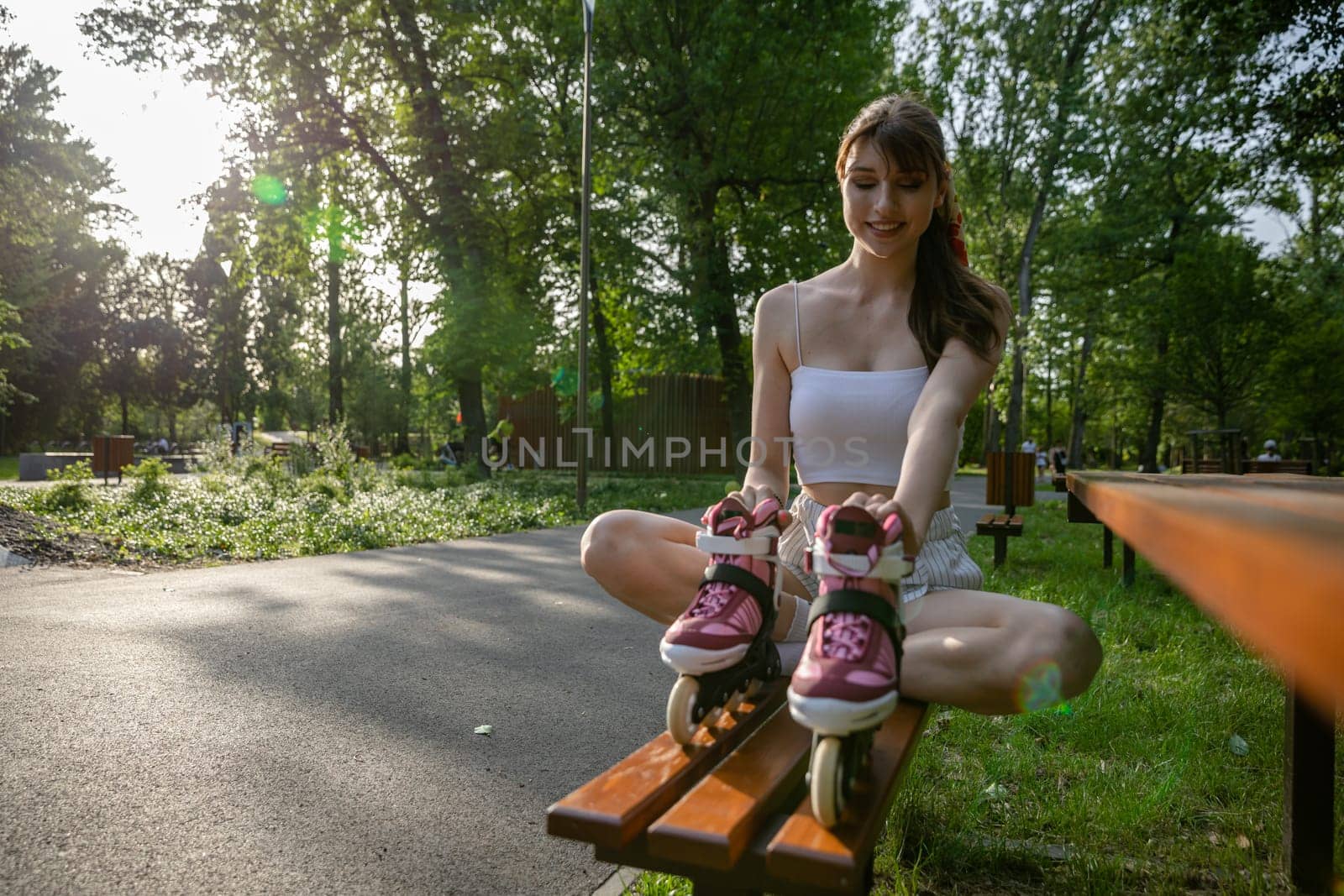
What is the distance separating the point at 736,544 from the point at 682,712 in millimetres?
299

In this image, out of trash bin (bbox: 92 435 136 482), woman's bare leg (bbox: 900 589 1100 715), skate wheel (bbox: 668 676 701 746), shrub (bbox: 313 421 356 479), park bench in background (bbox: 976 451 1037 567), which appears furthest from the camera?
trash bin (bbox: 92 435 136 482)

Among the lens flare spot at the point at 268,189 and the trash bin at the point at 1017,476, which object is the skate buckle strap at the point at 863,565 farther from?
the lens flare spot at the point at 268,189

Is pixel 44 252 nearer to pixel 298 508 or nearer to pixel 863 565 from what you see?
pixel 298 508

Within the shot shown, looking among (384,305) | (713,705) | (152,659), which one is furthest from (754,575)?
(384,305)

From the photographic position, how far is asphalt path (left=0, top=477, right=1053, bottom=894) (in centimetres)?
205

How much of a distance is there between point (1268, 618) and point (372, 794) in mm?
2396

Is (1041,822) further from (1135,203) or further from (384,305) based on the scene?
(384,305)

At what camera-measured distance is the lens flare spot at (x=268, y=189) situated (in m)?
18.4

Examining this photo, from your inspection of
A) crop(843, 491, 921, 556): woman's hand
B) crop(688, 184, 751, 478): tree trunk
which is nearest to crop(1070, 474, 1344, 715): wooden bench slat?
crop(843, 491, 921, 556): woman's hand

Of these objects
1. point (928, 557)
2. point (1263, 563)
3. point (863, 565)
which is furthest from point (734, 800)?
point (928, 557)

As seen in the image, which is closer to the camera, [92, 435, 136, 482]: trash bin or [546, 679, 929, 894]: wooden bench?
[546, 679, 929, 894]: wooden bench

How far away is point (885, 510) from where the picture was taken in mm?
1224

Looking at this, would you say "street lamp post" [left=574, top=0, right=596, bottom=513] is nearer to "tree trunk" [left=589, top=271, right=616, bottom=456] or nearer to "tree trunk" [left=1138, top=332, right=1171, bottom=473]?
"tree trunk" [left=589, top=271, right=616, bottom=456]

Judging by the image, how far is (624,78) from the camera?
1521 cm
